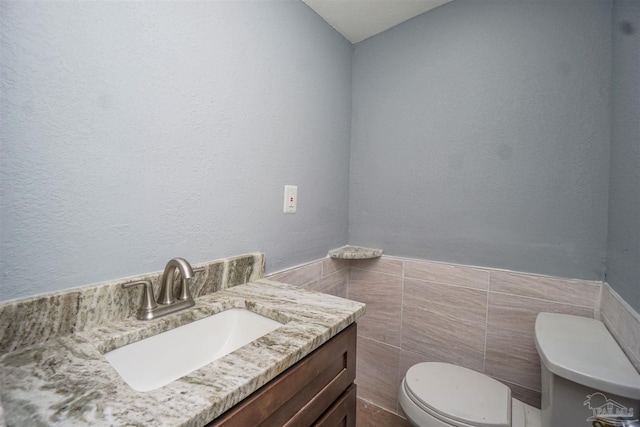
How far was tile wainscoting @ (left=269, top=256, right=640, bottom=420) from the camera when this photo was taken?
1.12 m

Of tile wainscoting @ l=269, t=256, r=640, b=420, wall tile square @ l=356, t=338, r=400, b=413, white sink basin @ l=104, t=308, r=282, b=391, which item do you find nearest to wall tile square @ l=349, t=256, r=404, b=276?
tile wainscoting @ l=269, t=256, r=640, b=420

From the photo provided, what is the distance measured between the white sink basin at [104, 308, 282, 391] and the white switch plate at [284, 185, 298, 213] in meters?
0.50

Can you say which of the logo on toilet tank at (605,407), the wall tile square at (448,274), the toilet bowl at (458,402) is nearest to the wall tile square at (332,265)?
the wall tile square at (448,274)

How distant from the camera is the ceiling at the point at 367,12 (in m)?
1.31

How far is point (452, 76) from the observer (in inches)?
52.4

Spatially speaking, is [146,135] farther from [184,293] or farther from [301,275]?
[301,275]

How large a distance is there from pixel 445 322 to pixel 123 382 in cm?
134

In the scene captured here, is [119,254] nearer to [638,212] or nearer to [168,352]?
[168,352]

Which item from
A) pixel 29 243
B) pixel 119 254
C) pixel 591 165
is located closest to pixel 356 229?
pixel 591 165

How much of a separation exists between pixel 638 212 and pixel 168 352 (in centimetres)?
139

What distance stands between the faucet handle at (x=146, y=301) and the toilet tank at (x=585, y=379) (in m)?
1.07

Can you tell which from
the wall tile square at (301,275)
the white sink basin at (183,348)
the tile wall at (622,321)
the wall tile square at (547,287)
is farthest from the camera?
the wall tile square at (301,275)

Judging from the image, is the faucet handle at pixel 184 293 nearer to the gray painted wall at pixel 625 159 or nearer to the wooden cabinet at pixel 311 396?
the wooden cabinet at pixel 311 396

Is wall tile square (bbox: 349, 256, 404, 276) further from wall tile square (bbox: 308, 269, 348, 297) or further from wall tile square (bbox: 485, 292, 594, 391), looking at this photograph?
wall tile square (bbox: 485, 292, 594, 391)
